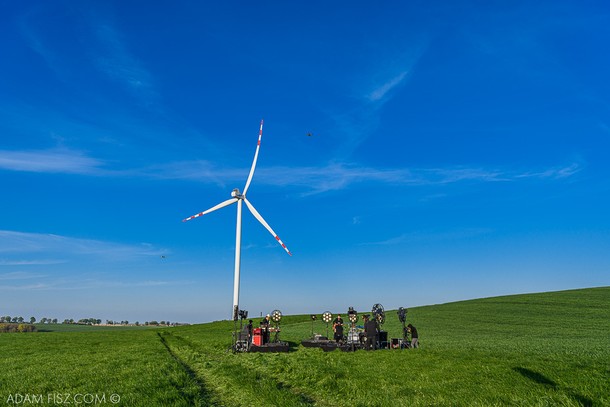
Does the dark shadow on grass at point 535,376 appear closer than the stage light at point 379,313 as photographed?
Yes

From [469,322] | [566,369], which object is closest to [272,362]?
[566,369]

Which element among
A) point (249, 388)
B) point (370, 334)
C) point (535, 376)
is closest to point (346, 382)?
point (249, 388)

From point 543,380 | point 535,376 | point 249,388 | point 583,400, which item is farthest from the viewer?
point 249,388

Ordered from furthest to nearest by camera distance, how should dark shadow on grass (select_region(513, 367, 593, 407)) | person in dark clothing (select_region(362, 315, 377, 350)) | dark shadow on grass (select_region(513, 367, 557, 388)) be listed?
person in dark clothing (select_region(362, 315, 377, 350)) < dark shadow on grass (select_region(513, 367, 557, 388)) < dark shadow on grass (select_region(513, 367, 593, 407))

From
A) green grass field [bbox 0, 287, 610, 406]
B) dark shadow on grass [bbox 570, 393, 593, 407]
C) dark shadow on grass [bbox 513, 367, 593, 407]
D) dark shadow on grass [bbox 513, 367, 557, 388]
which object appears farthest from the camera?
dark shadow on grass [bbox 513, 367, 557, 388]

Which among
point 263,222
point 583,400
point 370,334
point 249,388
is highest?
point 263,222

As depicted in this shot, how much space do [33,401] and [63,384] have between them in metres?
3.35

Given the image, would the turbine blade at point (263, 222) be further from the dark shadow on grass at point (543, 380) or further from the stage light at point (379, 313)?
the dark shadow on grass at point (543, 380)

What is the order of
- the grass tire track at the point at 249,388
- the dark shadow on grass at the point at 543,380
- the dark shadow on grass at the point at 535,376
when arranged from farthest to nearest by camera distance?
the dark shadow on grass at the point at 535,376 → the grass tire track at the point at 249,388 → the dark shadow on grass at the point at 543,380

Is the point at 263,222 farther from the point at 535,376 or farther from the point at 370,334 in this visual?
the point at 535,376

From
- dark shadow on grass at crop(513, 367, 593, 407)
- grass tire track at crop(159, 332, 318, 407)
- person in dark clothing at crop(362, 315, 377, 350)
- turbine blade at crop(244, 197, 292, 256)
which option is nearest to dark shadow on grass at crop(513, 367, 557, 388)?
dark shadow on grass at crop(513, 367, 593, 407)

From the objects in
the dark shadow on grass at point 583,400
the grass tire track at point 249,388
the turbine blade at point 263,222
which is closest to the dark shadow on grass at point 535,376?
the dark shadow on grass at point 583,400

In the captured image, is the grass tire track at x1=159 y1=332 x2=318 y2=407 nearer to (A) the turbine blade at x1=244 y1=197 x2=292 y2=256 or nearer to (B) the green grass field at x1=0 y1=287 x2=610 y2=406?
(B) the green grass field at x1=0 y1=287 x2=610 y2=406

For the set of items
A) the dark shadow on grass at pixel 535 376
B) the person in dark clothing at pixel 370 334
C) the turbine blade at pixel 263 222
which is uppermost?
the turbine blade at pixel 263 222
